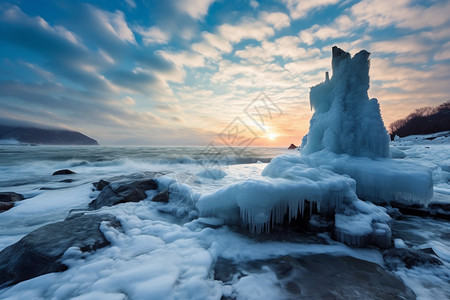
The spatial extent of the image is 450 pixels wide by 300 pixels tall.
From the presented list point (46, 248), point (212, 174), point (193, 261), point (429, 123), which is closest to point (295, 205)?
point (193, 261)

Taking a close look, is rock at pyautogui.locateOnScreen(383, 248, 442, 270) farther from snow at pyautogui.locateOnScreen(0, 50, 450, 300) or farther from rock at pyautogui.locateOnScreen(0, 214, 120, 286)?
rock at pyautogui.locateOnScreen(0, 214, 120, 286)

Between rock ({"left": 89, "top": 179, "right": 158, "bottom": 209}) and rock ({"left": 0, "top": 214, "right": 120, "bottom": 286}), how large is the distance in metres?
1.96

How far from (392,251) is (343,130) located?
17.5 ft

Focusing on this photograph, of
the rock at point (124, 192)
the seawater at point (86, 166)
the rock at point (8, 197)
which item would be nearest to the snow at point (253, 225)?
the rock at point (124, 192)

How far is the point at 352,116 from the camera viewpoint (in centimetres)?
731

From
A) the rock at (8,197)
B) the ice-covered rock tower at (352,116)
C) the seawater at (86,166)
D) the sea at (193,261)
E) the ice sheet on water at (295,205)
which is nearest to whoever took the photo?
the sea at (193,261)

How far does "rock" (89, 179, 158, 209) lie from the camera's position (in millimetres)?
5301

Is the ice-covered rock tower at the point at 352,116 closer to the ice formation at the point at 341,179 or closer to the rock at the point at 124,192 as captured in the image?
the ice formation at the point at 341,179

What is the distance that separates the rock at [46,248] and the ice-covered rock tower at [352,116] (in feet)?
27.0

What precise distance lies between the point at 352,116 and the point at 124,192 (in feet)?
30.1

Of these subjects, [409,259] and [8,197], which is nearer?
[409,259]

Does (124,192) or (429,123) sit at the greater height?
(429,123)

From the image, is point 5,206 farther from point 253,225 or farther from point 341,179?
Answer: point 341,179

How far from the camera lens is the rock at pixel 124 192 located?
5301 mm
